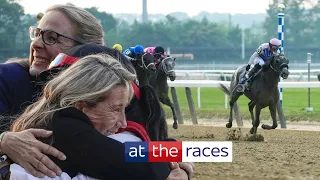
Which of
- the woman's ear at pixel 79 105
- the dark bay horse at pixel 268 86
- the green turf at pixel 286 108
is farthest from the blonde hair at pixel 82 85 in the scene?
the green turf at pixel 286 108

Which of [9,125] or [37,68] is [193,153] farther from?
[37,68]

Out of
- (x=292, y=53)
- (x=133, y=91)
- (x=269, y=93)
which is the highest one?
(x=133, y=91)

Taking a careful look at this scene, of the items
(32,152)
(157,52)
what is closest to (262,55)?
(157,52)

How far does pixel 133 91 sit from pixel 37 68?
2.31 ft

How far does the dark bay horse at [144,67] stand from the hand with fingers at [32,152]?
1095 centimetres

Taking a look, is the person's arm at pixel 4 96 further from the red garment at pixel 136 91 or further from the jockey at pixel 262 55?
the jockey at pixel 262 55

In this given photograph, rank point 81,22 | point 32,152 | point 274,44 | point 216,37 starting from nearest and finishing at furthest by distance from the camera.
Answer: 1. point 32,152
2. point 81,22
3. point 274,44
4. point 216,37

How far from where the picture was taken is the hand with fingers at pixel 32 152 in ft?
6.40

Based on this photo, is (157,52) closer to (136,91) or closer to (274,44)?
(274,44)

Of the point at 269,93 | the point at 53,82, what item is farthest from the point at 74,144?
the point at 269,93

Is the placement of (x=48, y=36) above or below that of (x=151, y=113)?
above

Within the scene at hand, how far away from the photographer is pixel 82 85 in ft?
6.38

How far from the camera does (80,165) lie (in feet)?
6.32

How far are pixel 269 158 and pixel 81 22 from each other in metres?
6.18
